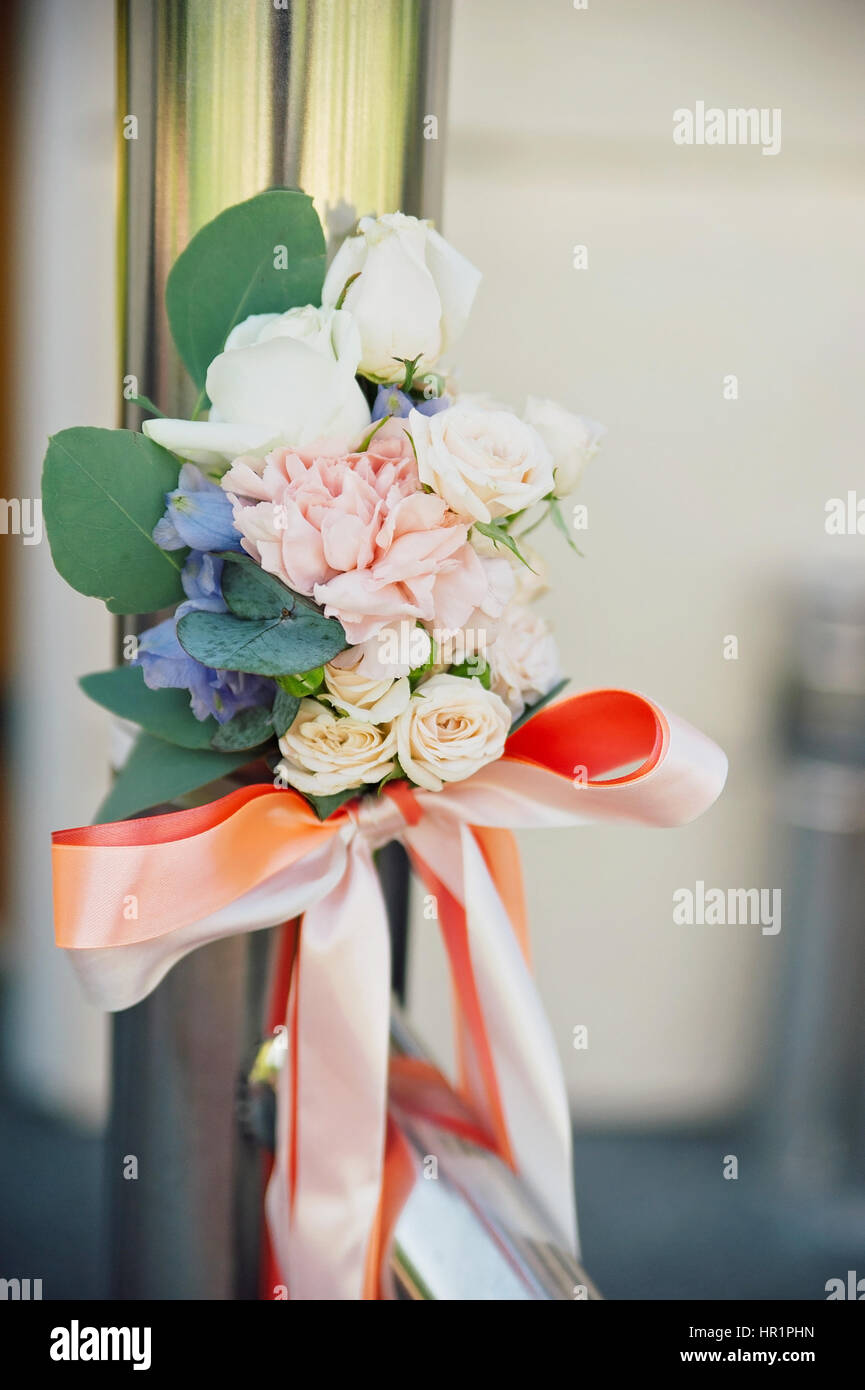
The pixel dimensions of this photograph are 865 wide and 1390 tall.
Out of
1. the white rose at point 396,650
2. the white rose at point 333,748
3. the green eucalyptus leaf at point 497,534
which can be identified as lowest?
the white rose at point 333,748

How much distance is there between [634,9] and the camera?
827 millimetres

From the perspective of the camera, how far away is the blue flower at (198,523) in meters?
0.40

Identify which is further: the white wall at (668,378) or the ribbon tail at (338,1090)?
the white wall at (668,378)

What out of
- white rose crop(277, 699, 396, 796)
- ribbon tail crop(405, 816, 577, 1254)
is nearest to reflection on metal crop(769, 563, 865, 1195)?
ribbon tail crop(405, 816, 577, 1254)

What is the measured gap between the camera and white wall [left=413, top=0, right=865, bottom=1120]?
0.85m

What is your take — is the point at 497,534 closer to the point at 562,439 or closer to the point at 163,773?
the point at 562,439

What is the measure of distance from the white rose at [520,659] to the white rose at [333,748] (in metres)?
0.06

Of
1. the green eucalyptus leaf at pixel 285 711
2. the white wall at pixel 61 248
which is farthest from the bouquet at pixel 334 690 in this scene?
the white wall at pixel 61 248

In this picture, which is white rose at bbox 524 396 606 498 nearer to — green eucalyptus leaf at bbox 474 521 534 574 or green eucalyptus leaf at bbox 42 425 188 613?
green eucalyptus leaf at bbox 474 521 534 574

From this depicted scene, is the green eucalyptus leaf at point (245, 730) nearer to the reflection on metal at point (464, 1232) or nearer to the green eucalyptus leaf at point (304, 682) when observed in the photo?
the green eucalyptus leaf at point (304, 682)

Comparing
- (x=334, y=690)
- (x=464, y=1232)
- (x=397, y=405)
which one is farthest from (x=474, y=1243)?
(x=397, y=405)

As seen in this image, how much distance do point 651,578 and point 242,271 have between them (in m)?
0.64

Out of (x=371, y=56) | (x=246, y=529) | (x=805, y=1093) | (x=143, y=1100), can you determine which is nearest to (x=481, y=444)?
(x=246, y=529)
